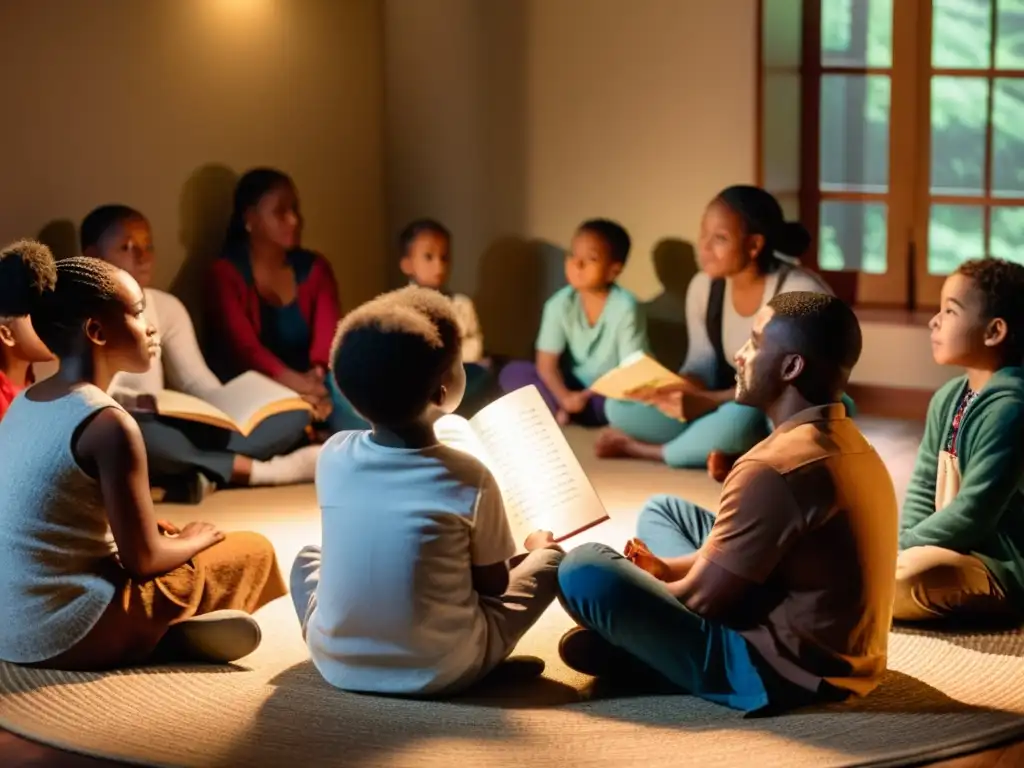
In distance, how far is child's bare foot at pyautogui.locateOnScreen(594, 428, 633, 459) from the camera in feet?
15.9

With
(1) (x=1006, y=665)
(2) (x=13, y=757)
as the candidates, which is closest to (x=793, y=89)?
(1) (x=1006, y=665)

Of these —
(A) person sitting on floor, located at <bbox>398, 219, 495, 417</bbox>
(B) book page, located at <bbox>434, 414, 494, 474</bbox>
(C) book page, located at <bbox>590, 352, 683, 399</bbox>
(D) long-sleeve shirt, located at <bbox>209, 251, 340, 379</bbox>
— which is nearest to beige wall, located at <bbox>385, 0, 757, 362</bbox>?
(A) person sitting on floor, located at <bbox>398, 219, 495, 417</bbox>

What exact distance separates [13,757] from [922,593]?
1693 millimetres

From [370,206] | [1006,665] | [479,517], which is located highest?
[370,206]

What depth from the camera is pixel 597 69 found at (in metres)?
5.61

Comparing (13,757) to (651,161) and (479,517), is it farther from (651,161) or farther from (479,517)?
(651,161)

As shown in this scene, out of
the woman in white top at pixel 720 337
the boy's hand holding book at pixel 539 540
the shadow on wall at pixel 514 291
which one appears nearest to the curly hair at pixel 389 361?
the boy's hand holding book at pixel 539 540

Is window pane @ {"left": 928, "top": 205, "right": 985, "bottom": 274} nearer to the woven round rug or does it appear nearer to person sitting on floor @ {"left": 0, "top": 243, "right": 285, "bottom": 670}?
the woven round rug

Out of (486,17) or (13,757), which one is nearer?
(13,757)

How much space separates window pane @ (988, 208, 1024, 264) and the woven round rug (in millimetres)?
2811

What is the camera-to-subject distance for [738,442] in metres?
4.65

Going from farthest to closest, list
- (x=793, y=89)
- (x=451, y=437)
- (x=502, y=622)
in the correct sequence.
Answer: (x=793, y=89)
(x=451, y=437)
(x=502, y=622)

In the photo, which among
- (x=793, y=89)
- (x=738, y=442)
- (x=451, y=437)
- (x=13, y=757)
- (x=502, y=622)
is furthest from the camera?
(x=793, y=89)

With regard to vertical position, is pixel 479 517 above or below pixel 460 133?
below
